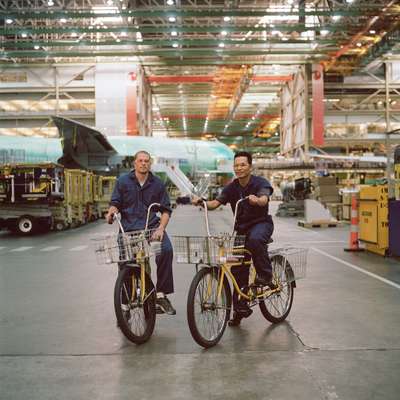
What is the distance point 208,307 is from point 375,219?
26.5 feet

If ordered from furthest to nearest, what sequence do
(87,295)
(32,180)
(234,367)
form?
(32,180)
(87,295)
(234,367)

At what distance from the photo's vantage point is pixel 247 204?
5512 millimetres

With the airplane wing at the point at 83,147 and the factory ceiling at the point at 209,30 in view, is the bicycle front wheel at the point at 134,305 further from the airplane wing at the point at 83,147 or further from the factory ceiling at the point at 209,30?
the factory ceiling at the point at 209,30

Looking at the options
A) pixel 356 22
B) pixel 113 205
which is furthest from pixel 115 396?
pixel 356 22

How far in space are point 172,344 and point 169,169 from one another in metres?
31.6

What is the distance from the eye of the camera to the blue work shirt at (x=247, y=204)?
215 inches

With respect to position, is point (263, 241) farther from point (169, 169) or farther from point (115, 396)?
point (169, 169)

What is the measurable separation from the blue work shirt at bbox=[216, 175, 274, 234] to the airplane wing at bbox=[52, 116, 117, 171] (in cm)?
2811

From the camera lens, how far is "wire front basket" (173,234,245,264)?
468cm

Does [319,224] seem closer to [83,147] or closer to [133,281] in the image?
[133,281]

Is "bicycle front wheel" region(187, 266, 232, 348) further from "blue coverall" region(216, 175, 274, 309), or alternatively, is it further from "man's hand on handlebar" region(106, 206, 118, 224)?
"man's hand on handlebar" region(106, 206, 118, 224)

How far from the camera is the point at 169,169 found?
120 ft

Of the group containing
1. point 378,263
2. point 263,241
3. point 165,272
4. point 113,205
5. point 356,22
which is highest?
point 356,22

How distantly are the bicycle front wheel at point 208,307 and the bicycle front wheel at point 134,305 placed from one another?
24.1 inches
